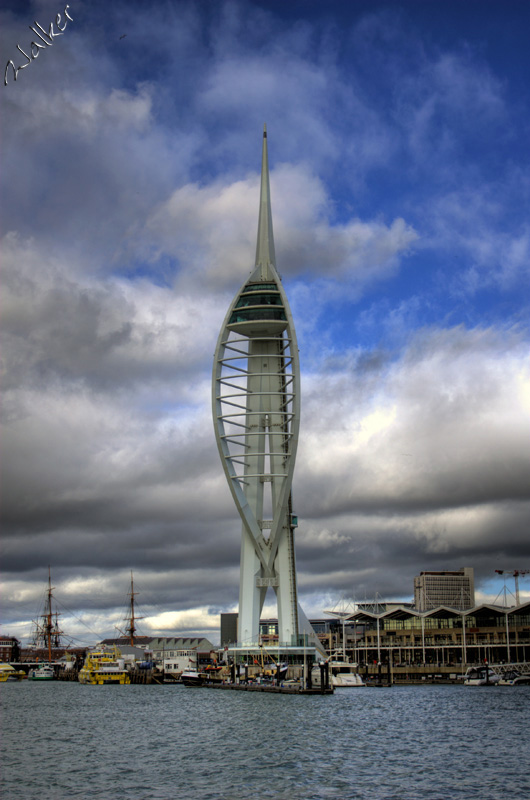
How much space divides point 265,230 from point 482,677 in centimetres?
6433

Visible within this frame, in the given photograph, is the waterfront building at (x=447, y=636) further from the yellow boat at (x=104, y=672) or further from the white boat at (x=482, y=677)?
the yellow boat at (x=104, y=672)

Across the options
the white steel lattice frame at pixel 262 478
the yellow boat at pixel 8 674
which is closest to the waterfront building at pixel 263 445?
the white steel lattice frame at pixel 262 478

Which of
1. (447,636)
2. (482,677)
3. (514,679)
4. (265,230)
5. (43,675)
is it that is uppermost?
(265,230)

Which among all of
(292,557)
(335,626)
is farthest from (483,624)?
(292,557)

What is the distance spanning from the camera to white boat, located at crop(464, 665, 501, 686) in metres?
122

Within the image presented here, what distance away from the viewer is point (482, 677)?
413 feet

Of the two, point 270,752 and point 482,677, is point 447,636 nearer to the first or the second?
point 482,677

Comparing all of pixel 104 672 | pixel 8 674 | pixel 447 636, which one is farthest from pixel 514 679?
pixel 8 674

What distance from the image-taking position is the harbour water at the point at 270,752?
111ft

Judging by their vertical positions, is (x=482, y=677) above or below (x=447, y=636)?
below

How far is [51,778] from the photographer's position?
36.7m

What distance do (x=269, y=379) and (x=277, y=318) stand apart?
7.41m

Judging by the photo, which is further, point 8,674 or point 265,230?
point 8,674

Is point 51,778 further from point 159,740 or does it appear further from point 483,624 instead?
point 483,624
